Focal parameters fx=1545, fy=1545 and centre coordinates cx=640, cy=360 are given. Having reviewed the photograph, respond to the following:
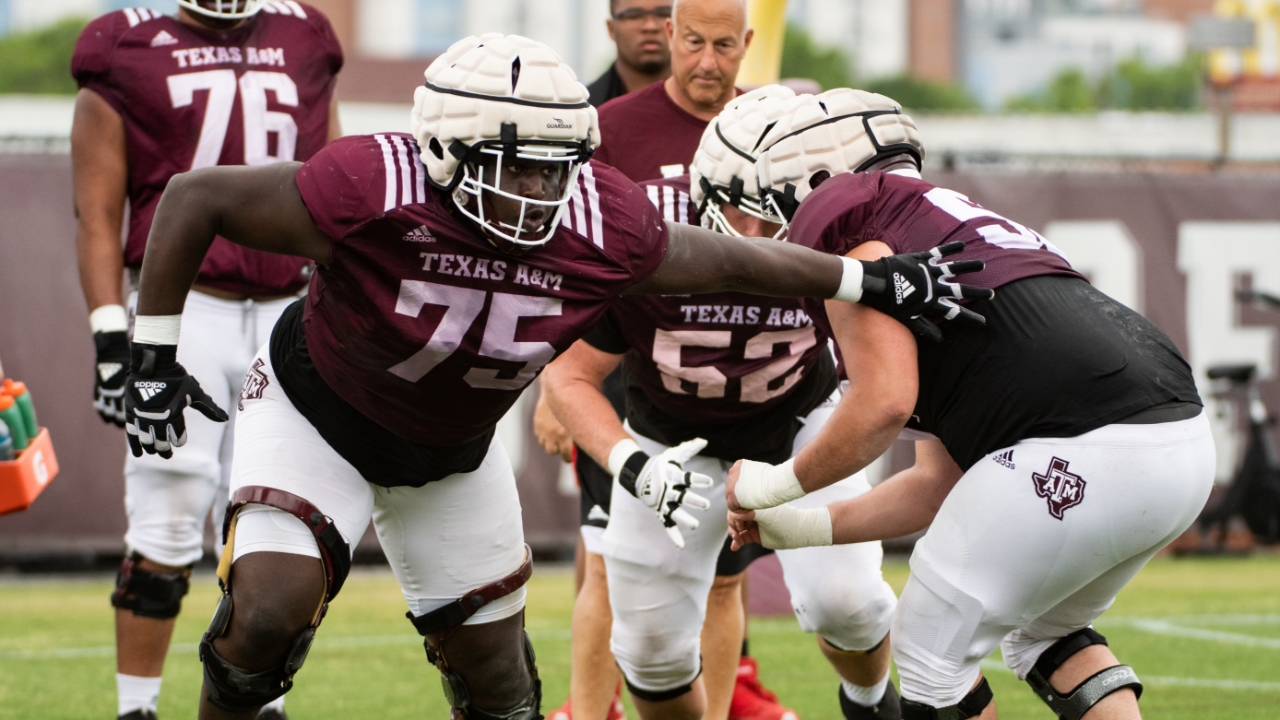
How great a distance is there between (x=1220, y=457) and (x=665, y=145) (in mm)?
6280

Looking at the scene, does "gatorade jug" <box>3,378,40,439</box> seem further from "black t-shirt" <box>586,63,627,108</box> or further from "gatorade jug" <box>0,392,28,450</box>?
"black t-shirt" <box>586,63,627,108</box>

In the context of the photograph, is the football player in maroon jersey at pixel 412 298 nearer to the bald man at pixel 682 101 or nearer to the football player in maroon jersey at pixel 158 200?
the football player in maroon jersey at pixel 158 200

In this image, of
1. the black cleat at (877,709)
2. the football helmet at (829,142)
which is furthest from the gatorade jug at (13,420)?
the black cleat at (877,709)

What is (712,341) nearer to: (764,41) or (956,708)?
(956,708)

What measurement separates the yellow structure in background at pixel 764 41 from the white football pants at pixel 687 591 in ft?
11.3

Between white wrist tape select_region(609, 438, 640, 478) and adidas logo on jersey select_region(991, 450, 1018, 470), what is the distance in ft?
3.39

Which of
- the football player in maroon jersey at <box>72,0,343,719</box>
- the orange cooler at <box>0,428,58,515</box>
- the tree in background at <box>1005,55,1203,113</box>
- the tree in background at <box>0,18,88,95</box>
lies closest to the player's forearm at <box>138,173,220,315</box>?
the orange cooler at <box>0,428,58,515</box>

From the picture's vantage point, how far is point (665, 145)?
4.84 meters

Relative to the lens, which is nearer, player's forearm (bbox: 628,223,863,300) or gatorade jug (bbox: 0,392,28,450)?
player's forearm (bbox: 628,223,863,300)

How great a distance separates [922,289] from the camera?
3229 mm

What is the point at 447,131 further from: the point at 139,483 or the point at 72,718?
the point at 72,718

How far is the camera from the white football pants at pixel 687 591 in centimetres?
426

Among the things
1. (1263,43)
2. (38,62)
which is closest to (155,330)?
(1263,43)

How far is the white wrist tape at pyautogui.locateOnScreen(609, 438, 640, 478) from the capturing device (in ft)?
13.1
